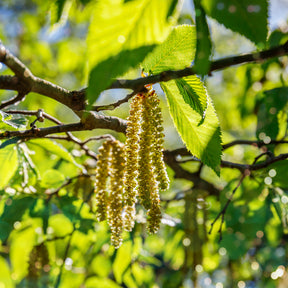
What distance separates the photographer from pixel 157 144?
2.65 feet

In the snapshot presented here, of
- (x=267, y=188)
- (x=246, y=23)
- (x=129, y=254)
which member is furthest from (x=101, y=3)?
(x=129, y=254)

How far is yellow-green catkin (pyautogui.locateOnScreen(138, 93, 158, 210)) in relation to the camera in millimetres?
788

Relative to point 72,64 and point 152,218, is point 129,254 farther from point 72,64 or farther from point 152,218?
point 72,64

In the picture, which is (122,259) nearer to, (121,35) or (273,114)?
(273,114)

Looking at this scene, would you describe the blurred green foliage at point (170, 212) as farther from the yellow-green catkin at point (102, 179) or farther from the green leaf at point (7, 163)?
the yellow-green catkin at point (102, 179)

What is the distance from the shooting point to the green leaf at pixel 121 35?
433 mm

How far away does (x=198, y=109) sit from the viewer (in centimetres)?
75

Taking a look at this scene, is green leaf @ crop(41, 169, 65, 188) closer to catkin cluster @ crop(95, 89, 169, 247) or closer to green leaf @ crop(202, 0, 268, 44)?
catkin cluster @ crop(95, 89, 169, 247)

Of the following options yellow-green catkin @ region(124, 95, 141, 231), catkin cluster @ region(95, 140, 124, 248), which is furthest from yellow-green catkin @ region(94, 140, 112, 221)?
yellow-green catkin @ region(124, 95, 141, 231)

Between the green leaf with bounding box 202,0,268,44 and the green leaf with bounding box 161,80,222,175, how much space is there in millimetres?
341

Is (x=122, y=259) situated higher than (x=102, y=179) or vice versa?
(x=102, y=179)

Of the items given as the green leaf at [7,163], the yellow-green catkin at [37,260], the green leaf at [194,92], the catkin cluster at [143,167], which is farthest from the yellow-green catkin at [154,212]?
the yellow-green catkin at [37,260]

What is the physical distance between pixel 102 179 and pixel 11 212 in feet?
1.58

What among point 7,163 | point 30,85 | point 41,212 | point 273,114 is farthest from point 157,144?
point 273,114
